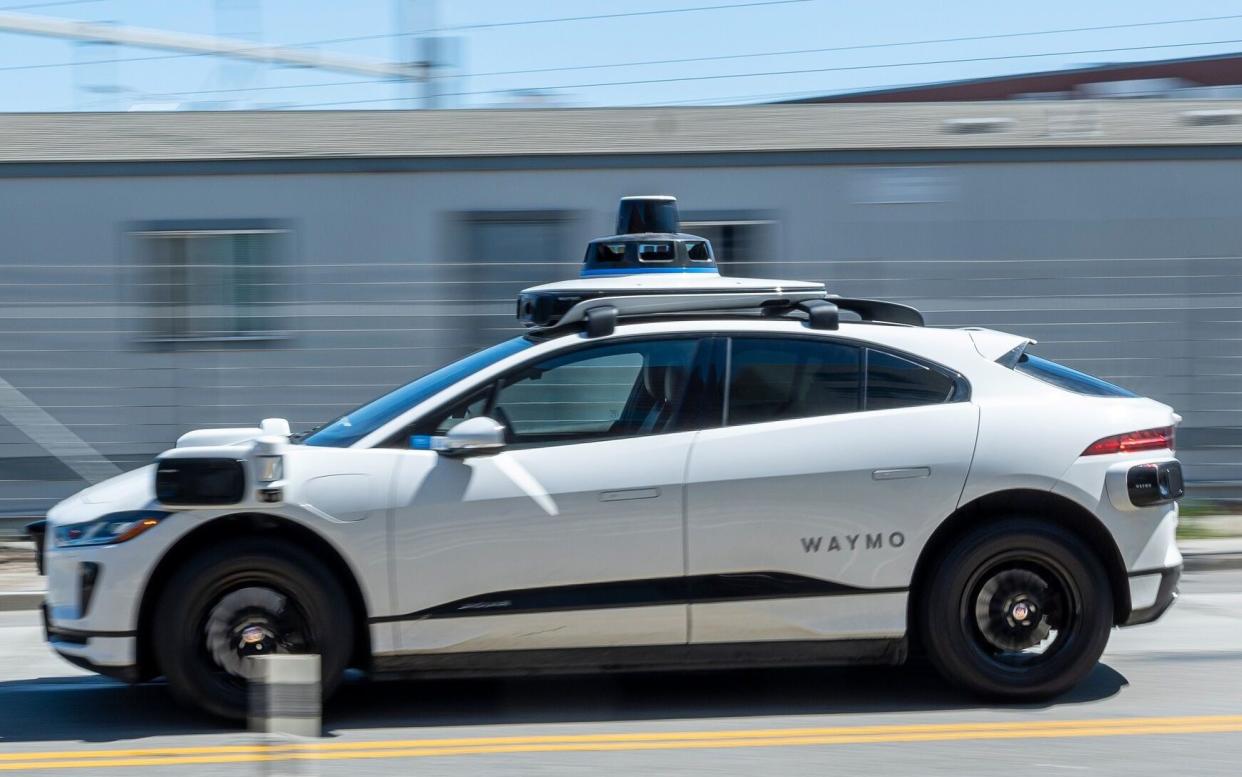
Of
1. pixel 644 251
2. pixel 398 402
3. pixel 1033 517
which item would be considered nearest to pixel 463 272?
pixel 644 251

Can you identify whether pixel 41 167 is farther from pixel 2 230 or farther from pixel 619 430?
pixel 619 430

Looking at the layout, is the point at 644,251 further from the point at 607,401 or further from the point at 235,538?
the point at 235,538

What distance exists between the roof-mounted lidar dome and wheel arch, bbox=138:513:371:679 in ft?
7.42

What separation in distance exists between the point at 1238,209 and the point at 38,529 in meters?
10.7

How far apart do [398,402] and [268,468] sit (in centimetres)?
68

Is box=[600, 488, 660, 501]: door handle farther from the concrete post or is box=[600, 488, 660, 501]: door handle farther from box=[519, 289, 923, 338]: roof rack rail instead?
the concrete post

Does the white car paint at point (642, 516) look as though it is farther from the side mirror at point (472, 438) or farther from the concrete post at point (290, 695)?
the concrete post at point (290, 695)

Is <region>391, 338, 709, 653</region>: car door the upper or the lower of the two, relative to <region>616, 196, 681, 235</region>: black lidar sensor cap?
lower

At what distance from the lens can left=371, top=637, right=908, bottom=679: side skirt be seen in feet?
17.9

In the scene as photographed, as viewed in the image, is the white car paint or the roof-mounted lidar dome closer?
the white car paint

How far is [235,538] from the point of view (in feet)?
17.9

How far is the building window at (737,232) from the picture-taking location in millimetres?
12445

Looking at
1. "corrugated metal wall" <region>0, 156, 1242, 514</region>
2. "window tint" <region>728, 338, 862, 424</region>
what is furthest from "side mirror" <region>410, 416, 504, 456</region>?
"corrugated metal wall" <region>0, 156, 1242, 514</region>

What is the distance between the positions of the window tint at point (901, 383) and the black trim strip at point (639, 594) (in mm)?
780
